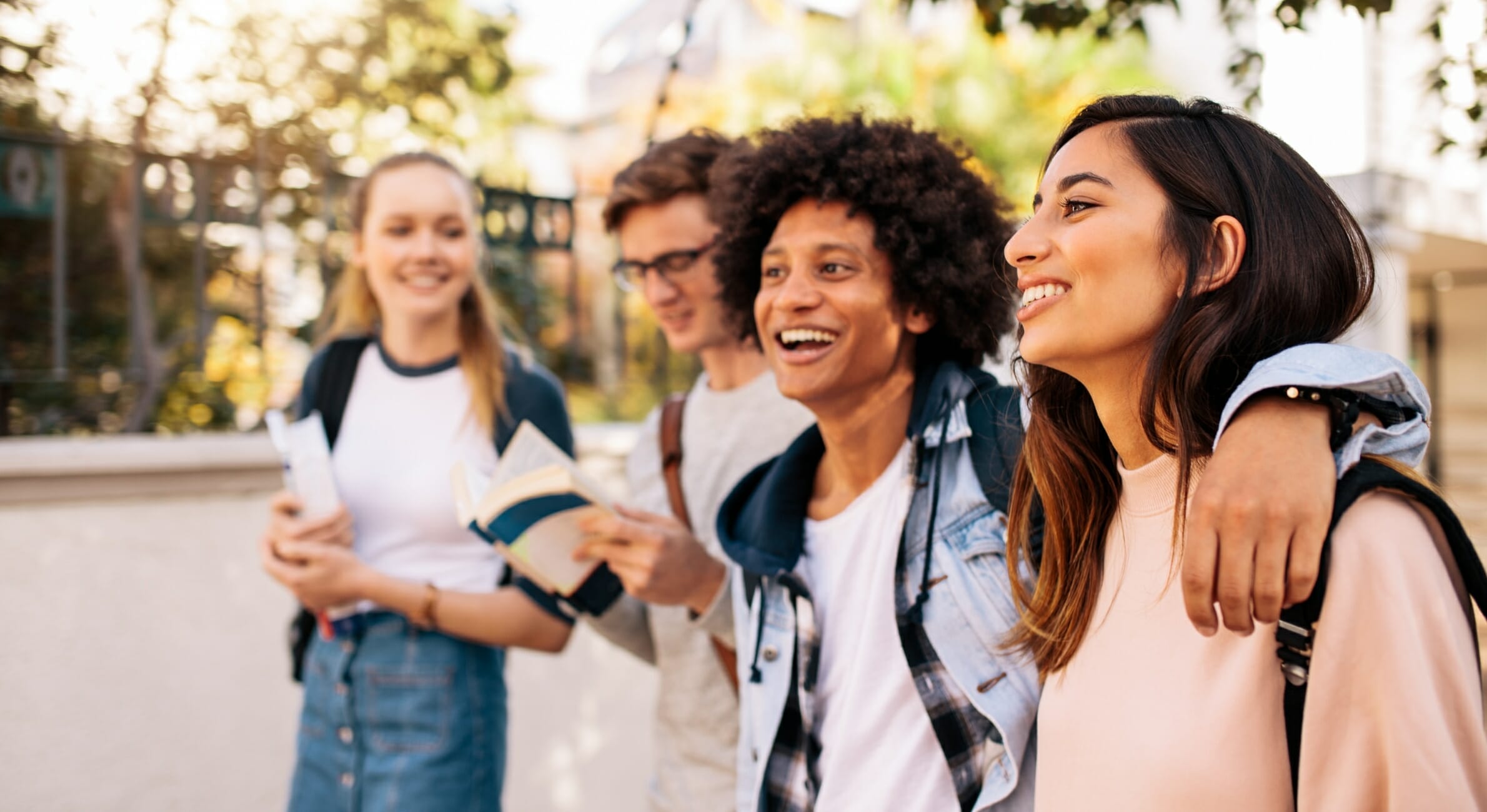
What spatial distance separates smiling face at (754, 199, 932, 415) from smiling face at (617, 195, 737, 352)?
21.8 inches

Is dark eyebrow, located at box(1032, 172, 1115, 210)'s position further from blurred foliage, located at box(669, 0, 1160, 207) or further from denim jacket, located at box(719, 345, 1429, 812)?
blurred foliage, located at box(669, 0, 1160, 207)

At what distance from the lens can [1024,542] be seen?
166 centimetres

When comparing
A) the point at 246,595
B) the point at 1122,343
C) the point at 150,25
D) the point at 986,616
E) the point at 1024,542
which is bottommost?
the point at 246,595

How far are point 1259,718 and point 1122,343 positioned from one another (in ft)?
1.56

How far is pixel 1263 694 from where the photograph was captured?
1146mm

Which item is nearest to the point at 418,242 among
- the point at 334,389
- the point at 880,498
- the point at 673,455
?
Answer: the point at 334,389

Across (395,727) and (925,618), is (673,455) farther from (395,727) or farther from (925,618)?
Answer: (925,618)

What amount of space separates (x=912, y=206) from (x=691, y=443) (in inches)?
35.8

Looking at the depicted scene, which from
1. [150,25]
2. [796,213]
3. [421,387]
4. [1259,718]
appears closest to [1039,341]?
[1259,718]

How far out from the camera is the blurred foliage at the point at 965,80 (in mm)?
10977

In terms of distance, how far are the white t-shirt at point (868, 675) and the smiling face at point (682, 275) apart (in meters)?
0.79

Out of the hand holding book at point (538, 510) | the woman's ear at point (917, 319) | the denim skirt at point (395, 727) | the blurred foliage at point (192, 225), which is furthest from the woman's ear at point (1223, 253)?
the blurred foliage at point (192, 225)

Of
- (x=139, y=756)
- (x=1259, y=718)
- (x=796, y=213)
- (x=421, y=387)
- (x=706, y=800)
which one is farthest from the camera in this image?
(x=139, y=756)

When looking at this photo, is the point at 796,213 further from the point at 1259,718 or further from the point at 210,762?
the point at 210,762
